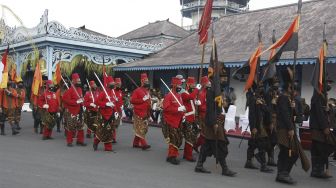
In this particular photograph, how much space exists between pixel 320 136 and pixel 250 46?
1048 cm

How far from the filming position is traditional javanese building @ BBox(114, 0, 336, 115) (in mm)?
14703

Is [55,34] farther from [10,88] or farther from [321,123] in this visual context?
[321,123]

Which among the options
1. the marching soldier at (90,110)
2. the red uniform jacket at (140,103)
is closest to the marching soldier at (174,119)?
the red uniform jacket at (140,103)

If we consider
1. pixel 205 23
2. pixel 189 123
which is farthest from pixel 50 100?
pixel 205 23

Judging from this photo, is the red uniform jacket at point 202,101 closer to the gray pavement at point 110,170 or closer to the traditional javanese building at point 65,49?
the gray pavement at point 110,170

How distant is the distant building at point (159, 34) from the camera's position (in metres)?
27.8

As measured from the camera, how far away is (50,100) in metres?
11.5

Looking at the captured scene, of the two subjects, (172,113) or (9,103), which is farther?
(9,103)

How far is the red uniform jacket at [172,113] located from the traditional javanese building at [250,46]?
6530 mm

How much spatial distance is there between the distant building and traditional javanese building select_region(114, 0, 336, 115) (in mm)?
5321

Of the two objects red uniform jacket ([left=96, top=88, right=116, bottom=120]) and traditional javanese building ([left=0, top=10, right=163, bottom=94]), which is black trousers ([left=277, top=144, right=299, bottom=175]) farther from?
traditional javanese building ([left=0, top=10, right=163, bottom=94])

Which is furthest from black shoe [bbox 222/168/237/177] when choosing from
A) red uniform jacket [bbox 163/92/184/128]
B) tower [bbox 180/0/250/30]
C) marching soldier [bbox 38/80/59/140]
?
tower [bbox 180/0/250/30]

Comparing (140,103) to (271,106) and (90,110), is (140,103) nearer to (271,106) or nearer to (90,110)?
(90,110)

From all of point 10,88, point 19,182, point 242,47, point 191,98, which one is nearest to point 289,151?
point 191,98
